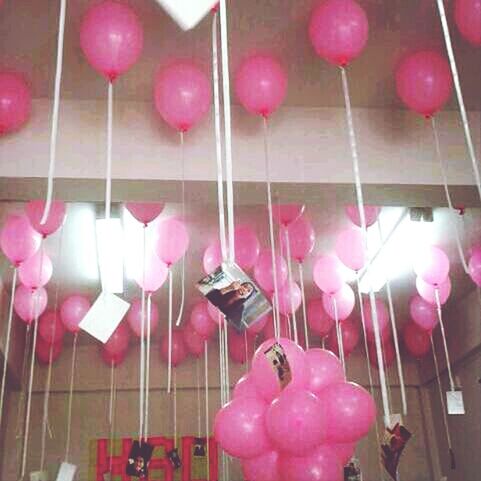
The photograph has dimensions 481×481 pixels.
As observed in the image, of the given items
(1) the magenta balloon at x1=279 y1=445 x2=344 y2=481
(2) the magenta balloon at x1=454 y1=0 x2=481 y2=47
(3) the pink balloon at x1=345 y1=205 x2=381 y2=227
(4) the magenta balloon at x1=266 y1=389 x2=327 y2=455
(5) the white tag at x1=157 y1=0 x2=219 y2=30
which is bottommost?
(1) the magenta balloon at x1=279 y1=445 x2=344 y2=481

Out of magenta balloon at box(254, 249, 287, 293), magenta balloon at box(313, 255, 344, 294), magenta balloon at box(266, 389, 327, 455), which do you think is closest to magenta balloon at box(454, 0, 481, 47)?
magenta balloon at box(266, 389, 327, 455)

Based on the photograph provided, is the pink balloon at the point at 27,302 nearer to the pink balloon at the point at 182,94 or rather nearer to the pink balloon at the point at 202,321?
the pink balloon at the point at 202,321

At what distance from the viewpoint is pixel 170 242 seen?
144 inches

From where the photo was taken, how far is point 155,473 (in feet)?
21.5

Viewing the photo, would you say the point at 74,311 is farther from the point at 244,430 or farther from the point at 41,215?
the point at 244,430

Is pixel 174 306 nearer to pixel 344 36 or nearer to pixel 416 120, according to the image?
pixel 416 120

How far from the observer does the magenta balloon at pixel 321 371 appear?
242cm

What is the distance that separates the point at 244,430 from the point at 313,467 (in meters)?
0.27

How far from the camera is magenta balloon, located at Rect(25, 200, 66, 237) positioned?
3.31m

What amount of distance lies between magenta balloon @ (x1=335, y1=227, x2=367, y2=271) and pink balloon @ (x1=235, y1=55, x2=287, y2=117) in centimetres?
154

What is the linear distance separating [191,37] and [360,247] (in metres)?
1.90

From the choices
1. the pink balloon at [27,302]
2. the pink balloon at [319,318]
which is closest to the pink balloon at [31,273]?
the pink balloon at [27,302]

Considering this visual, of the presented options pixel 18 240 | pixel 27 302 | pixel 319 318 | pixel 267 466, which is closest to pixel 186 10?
pixel 267 466

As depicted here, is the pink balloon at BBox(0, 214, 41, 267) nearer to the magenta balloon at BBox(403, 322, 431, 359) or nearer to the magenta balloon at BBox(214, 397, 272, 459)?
the magenta balloon at BBox(214, 397, 272, 459)
